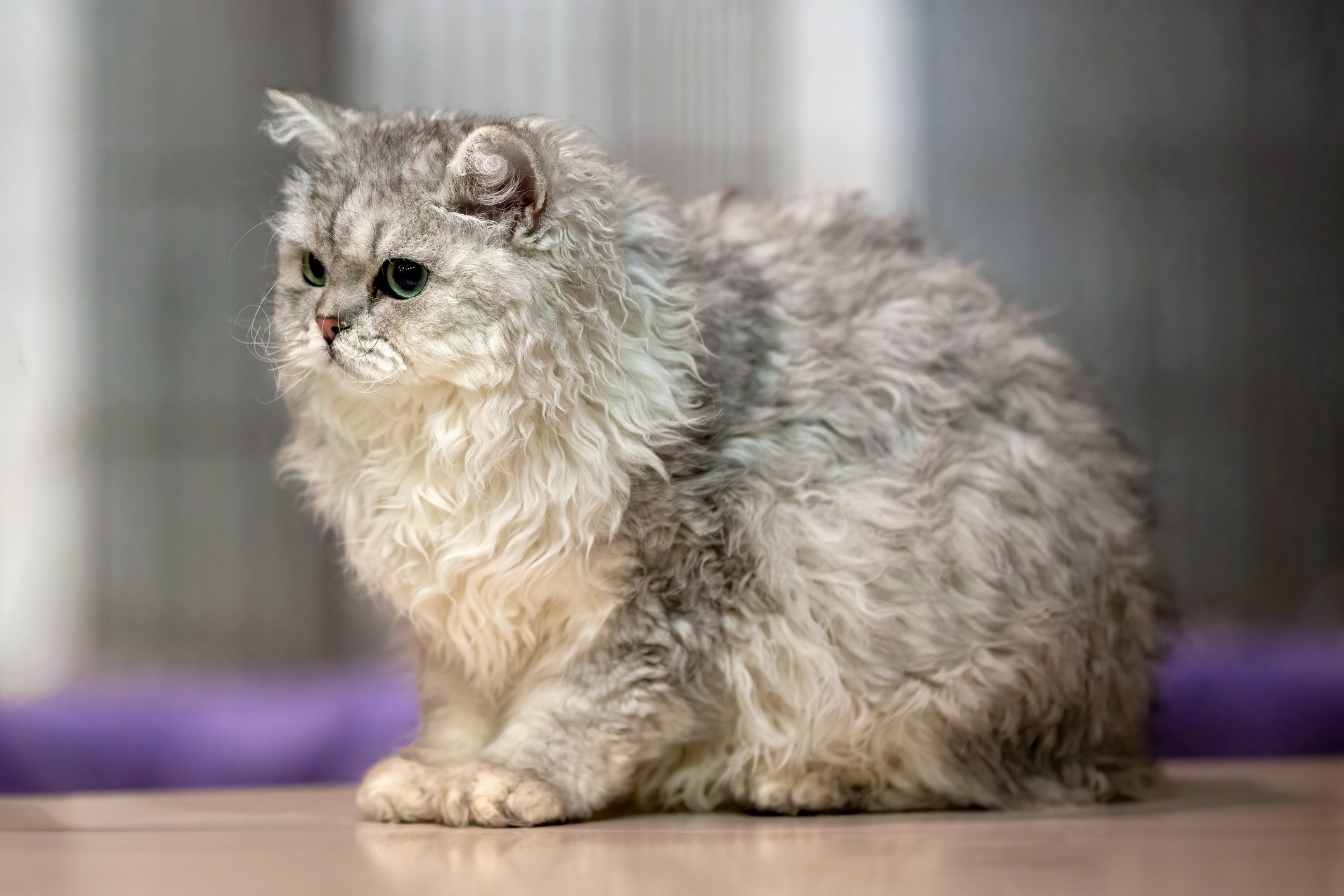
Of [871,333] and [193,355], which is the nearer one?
[871,333]

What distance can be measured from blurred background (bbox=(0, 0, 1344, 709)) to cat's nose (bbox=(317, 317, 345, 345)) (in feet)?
2.29

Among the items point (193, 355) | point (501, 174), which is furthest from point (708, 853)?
point (193, 355)

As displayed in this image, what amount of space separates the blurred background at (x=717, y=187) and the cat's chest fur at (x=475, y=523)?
68cm

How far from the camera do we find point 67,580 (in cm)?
241

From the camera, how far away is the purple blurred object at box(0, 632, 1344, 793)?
8.05 feet

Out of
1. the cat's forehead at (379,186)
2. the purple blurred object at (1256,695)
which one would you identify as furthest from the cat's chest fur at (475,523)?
the purple blurred object at (1256,695)

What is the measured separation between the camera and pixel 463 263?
1.65 m

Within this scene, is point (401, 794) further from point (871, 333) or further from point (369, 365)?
point (871, 333)

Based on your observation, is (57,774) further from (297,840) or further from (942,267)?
(942,267)

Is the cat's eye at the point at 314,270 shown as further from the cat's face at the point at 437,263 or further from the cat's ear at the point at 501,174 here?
the cat's ear at the point at 501,174

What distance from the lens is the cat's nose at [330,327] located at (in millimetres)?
1663

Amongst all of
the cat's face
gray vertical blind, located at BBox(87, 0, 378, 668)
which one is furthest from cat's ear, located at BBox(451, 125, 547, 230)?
gray vertical blind, located at BBox(87, 0, 378, 668)

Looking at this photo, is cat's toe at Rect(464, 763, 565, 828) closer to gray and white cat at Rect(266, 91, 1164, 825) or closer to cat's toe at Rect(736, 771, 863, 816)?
gray and white cat at Rect(266, 91, 1164, 825)

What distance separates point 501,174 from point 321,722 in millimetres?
1354
